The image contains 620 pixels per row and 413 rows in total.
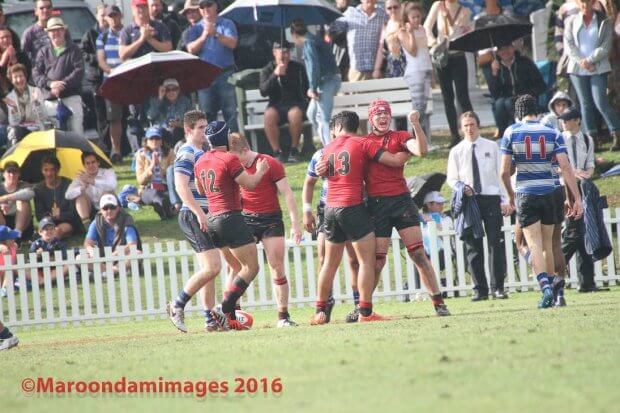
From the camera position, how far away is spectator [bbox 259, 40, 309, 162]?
22.0m

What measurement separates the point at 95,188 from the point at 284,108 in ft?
13.1

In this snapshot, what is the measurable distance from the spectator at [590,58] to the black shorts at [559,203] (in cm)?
573

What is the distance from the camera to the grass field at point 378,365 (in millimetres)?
7082

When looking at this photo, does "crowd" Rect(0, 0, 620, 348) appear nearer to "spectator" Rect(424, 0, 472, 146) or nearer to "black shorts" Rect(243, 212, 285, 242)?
"spectator" Rect(424, 0, 472, 146)

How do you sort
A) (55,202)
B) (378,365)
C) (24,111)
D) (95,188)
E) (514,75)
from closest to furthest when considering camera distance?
(378,365), (95,188), (55,202), (514,75), (24,111)

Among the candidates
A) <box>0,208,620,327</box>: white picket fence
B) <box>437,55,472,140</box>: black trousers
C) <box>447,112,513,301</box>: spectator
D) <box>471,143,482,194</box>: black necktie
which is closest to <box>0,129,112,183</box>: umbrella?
<box>0,208,620,327</box>: white picket fence

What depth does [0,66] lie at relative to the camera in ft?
73.4

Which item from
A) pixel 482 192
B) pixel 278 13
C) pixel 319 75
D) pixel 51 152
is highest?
pixel 278 13

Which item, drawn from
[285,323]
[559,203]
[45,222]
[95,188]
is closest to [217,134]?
[285,323]

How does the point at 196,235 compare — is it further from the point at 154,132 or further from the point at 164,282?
the point at 154,132

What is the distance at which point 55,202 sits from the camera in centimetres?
2016

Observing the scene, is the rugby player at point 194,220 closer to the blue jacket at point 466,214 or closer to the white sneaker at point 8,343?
the white sneaker at point 8,343

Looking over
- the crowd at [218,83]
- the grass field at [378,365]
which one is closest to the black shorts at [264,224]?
the grass field at [378,365]

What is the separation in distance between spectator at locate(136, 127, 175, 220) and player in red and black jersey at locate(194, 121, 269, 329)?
850 cm
